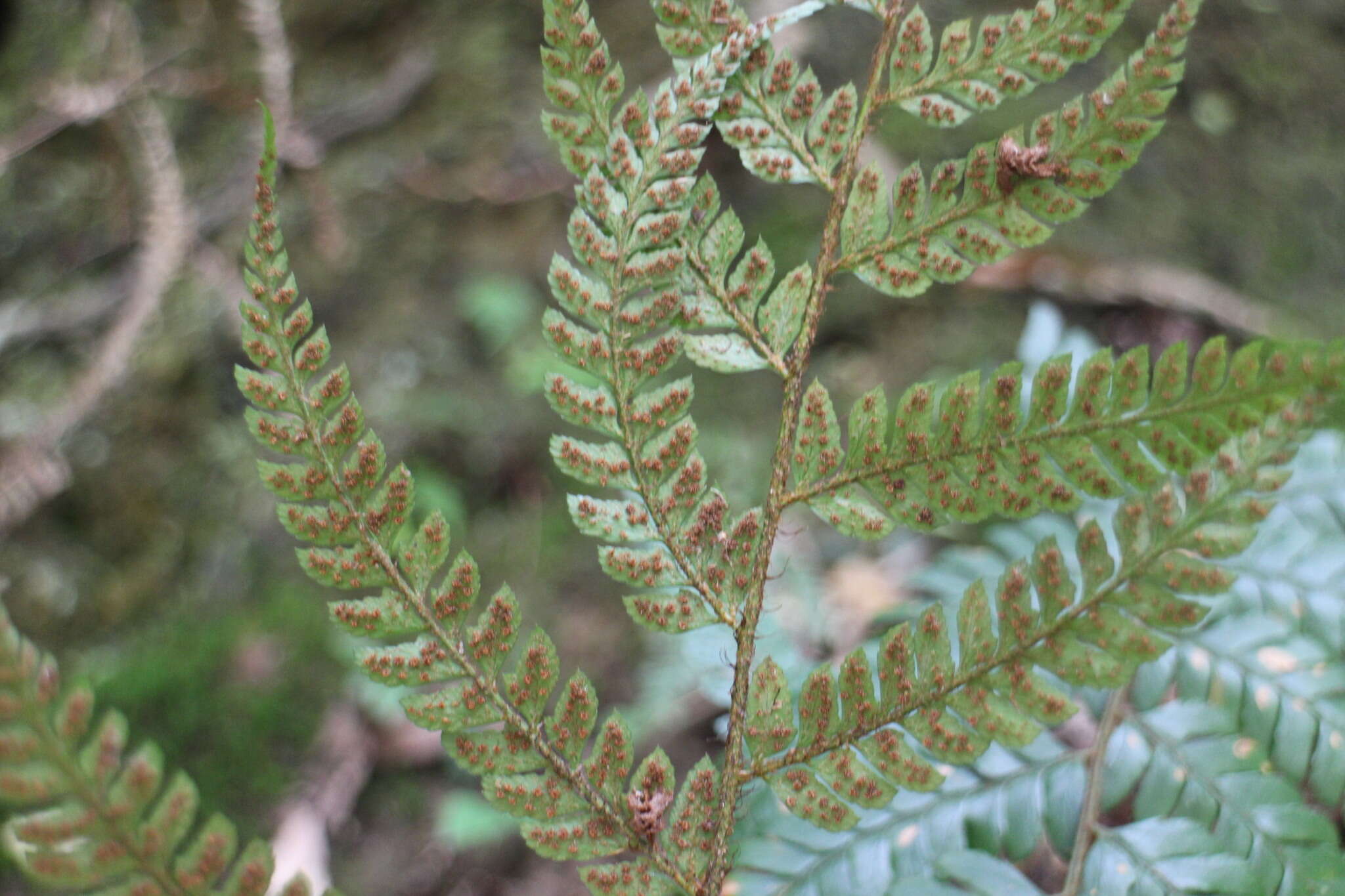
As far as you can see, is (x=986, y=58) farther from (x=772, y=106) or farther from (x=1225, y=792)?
(x=1225, y=792)

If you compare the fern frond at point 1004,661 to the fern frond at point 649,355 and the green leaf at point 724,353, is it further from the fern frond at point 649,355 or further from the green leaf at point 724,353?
the green leaf at point 724,353

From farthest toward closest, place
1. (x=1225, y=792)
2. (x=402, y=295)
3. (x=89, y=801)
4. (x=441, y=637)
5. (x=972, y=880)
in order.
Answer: (x=402, y=295) → (x=1225, y=792) → (x=972, y=880) → (x=441, y=637) → (x=89, y=801)

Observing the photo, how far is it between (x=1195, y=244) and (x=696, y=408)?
186 cm

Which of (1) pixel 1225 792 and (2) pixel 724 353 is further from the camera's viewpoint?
(1) pixel 1225 792

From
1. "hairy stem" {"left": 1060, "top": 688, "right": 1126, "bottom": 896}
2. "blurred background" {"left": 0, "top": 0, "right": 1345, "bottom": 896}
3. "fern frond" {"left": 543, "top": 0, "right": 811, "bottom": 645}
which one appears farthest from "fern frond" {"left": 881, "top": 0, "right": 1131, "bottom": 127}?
"blurred background" {"left": 0, "top": 0, "right": 1345, "bottom": 896}

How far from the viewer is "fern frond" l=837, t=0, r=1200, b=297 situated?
37.3 inches

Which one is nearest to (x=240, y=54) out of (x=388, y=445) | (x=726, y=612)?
(x=388, y=445)

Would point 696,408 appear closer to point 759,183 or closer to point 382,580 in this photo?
point 759,183

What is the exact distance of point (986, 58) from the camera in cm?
103

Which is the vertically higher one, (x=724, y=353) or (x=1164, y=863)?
(x=724, y=353)

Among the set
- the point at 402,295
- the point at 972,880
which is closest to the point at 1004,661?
the point at 972,880

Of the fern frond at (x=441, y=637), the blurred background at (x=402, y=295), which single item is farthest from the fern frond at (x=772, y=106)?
the blurred background at (x=402, y=295)

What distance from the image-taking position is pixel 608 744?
3.23 ft

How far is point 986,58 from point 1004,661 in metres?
0.68
